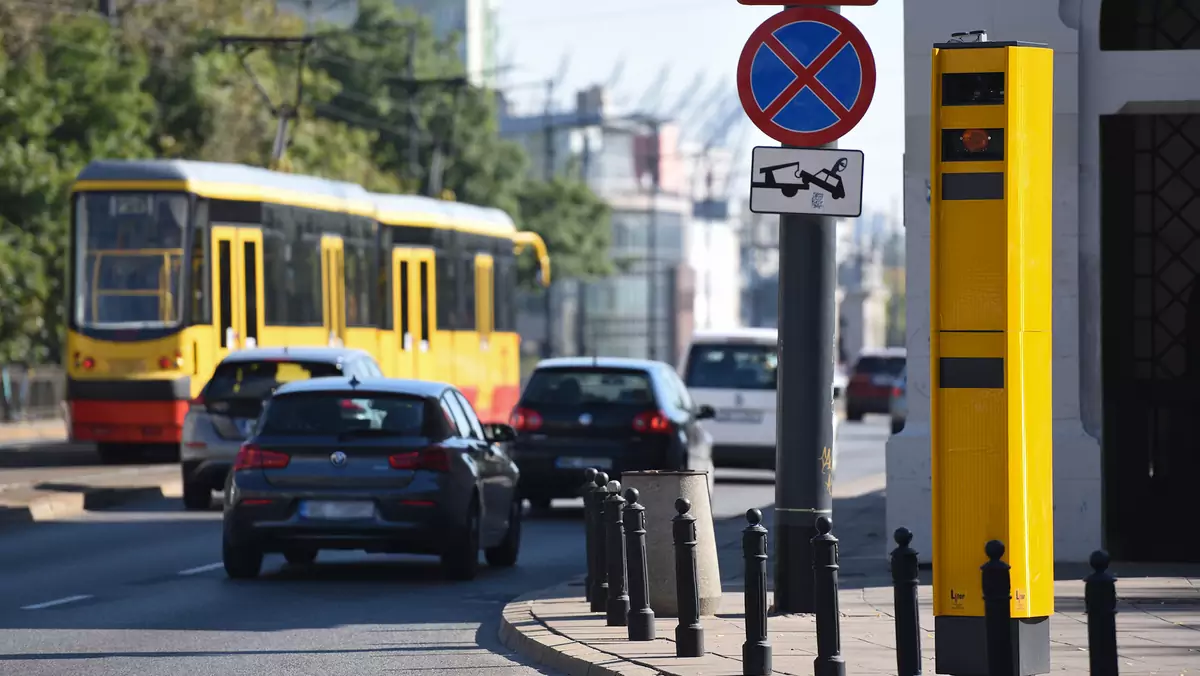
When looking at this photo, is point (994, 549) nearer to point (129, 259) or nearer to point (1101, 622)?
point (1101, 622)

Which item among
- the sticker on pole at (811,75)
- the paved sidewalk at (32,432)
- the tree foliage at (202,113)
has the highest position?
the tree foliage at (202,113)

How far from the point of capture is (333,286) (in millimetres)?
33469

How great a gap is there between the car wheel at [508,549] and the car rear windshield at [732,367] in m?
11.5

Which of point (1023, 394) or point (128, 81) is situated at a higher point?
point (128, 81)

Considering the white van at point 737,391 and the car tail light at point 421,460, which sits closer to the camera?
the car tail light at point 421,460

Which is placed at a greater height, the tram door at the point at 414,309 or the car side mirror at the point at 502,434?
the tram door at the point at 414,309

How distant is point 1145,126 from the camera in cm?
1634

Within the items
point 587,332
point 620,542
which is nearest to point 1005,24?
point 620,542

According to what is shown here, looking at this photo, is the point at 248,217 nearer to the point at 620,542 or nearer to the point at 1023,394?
the point at 620,542

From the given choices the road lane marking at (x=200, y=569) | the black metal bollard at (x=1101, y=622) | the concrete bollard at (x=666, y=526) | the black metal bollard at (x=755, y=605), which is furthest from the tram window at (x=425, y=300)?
the black metal bollard at (x=1101, y=622)

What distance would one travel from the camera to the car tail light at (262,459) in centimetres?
1627

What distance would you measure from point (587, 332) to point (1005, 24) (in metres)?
110

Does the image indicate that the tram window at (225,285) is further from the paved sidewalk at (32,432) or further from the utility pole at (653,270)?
the utility pole at (653,270)

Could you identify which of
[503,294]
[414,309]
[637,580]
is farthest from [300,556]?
[503,294]
